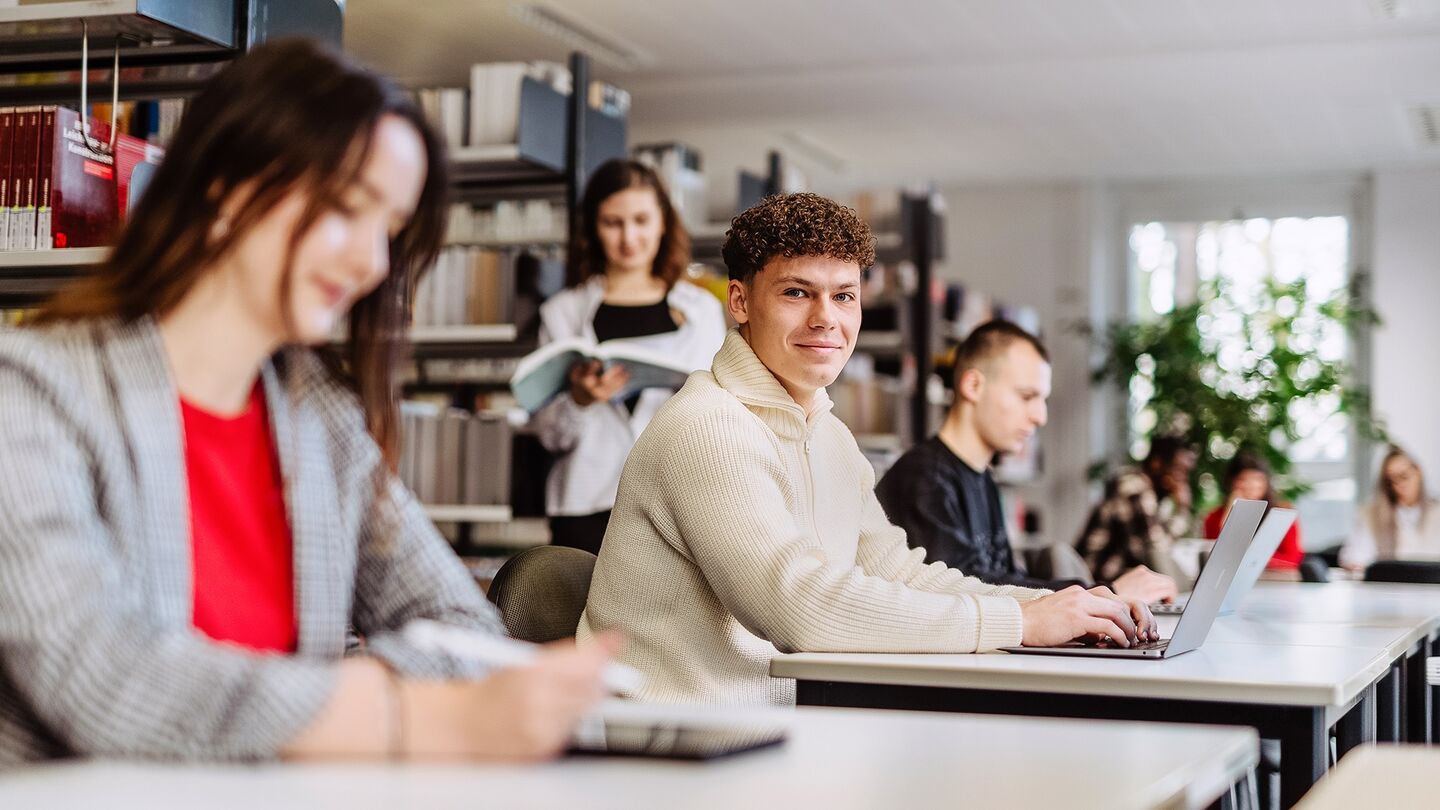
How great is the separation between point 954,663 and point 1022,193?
8122 mm

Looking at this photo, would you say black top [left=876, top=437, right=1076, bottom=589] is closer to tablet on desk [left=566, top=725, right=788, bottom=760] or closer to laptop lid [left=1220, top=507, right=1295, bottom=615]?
laptop lid [left=1220, top=507, right=1295, bottom=615]

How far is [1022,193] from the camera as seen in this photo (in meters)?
9.49

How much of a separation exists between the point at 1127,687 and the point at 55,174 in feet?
7.12

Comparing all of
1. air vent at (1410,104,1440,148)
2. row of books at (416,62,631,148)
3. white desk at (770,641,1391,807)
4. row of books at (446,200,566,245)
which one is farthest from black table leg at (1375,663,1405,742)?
air vent at (1410,104,1440,148)

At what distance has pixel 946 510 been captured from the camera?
288 cm

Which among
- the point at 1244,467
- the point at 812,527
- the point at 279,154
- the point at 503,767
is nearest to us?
the point at 503,767

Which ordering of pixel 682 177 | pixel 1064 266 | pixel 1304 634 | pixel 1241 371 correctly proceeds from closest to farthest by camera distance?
1. pixel 1304 634
2. pixel 682 177
3. pixel 1241 371
4. pixel 1064 266

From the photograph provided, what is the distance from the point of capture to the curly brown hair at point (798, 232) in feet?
7.09

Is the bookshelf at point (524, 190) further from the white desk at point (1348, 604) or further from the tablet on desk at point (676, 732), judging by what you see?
the tablet on desk at point (676, 732)

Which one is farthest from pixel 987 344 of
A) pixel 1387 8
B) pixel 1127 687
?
pixel 1387 8

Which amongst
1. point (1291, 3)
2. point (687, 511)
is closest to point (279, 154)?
point (687, 511)

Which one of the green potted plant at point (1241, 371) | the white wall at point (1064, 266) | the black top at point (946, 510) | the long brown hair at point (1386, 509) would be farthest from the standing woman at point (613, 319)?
the white wall at point (1064, 266)

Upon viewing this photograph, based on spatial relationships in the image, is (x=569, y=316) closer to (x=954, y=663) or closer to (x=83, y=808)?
(x=954, y=663)

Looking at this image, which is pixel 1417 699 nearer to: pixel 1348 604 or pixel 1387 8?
pixel 1348 604
